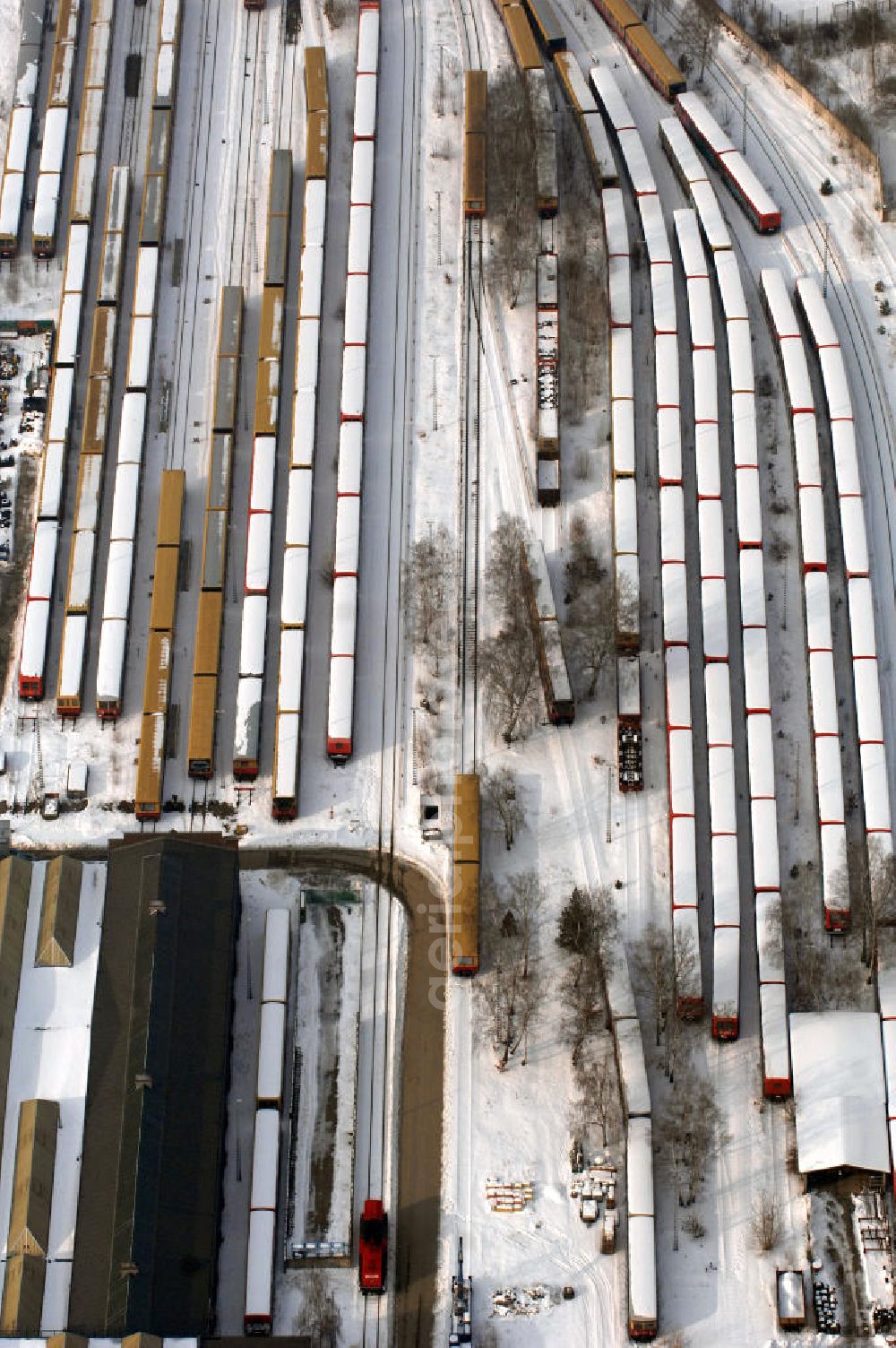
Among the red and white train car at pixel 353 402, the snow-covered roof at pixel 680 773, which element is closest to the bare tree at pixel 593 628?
the snow-covered roof at pixel 680 773

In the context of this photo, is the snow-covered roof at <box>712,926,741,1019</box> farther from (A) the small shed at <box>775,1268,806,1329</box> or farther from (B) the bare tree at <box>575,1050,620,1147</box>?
(A) the small shed at <box>775,1268,806,1329</box>

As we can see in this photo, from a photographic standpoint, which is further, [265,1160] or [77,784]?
[77,784]

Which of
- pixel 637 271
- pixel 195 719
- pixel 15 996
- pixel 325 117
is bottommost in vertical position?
pixel 15 996

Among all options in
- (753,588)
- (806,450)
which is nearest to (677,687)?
(753,588)

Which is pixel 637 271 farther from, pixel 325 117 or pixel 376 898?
pixel 376 898

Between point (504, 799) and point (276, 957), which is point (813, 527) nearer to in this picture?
point (504, 799)

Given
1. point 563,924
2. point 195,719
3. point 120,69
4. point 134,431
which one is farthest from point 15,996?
point 120,69

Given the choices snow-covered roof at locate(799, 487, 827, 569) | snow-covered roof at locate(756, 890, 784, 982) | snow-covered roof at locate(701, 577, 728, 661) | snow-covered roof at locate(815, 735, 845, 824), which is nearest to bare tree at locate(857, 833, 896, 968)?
snow-covered roof at locate(815, 735, 845, 824)
